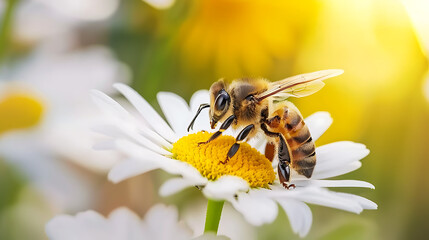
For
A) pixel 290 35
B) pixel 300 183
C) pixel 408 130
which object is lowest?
pixel 300 183

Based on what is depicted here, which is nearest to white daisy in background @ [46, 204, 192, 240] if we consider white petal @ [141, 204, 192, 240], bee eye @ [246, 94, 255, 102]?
white petal @ [141, 204, 192, 240]

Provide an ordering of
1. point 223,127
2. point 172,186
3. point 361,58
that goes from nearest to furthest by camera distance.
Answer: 1. point 172,186
2. point 223,127
3. point 361,58

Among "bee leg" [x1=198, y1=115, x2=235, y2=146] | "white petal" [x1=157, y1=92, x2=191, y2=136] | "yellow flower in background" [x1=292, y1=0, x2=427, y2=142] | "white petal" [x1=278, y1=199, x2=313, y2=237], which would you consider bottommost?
"white petal" [x1=278, y1=199, x2=313, y2=237]

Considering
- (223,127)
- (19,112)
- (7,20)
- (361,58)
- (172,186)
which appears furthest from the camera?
(361,58)

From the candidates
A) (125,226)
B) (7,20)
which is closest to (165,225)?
(125,226)

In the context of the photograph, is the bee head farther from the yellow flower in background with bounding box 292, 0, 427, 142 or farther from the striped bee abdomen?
the yellow flower in background with bounding box 292, 0, 427, 142

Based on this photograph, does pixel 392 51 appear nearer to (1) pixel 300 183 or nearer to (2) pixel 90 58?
(2) pixel 90 58

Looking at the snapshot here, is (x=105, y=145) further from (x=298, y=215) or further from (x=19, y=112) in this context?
(x=19, y=112)

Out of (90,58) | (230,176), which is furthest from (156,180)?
(230,176)
